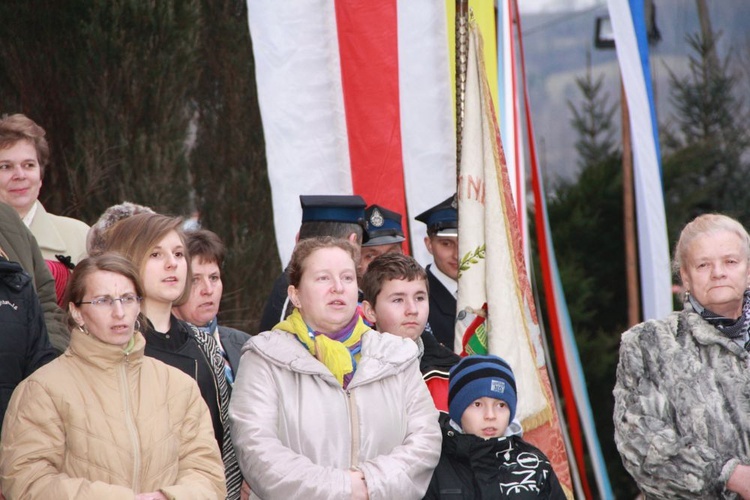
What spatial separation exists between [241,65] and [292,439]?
4.90 metres

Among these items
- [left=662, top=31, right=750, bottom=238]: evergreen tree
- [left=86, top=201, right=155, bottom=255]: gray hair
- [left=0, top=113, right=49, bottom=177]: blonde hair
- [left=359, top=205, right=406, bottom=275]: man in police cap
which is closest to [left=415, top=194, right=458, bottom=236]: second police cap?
[left=359, top=205, right=406, bottom=275]: man in police cap

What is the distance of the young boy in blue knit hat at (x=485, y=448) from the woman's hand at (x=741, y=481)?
0.59 meters

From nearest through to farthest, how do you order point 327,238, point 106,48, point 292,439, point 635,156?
point 292,439 < point 327,238 < point 635,156 < point 106,48

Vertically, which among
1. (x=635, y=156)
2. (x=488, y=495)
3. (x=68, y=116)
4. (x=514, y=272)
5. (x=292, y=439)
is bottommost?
(x=488, y=495)

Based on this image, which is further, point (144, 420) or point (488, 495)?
point (488, 495)

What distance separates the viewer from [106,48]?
6.74 m

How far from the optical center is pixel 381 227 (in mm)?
5203

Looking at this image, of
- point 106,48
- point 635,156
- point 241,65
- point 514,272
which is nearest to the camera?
point 514,272

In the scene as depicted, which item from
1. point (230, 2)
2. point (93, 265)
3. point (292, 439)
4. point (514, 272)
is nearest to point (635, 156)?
point (514, 272)

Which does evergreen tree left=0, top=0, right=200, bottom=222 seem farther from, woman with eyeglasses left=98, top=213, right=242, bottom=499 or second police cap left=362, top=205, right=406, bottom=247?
woman with eyeglasses left=98, top=213, right=242, bottom=499

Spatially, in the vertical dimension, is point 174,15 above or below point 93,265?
above

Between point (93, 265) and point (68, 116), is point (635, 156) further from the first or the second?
point (68, 116)

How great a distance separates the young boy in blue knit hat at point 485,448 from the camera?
3.62 metres

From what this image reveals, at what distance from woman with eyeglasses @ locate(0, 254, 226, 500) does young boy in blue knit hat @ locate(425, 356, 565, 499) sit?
0.81m
